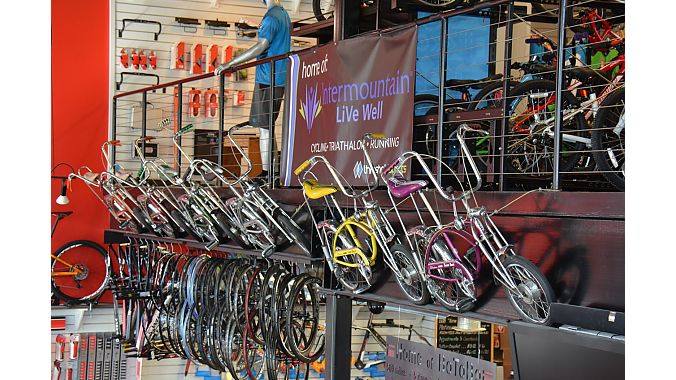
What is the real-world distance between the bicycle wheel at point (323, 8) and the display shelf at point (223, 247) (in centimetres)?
257

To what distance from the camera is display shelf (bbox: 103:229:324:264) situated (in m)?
6.88

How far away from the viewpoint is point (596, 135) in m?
5.06

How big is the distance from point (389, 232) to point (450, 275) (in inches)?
24.7

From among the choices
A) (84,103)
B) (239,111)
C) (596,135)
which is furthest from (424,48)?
(84,103)

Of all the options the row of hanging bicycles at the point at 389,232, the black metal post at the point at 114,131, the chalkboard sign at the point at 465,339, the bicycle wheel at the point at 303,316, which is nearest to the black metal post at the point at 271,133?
the row of hanging bicycles at the point at 389,232

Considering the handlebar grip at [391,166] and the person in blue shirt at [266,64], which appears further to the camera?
the person in blue shirt at [266,64]

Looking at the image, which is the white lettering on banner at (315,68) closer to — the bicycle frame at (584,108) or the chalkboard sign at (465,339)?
the bicycle frame at (584,108)

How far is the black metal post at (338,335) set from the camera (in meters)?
6.44

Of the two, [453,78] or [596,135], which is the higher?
[453,78]

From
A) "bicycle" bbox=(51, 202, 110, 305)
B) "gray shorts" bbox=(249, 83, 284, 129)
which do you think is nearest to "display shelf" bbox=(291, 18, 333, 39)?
"gray shorts" bbox=(249, 83, 284, 129)

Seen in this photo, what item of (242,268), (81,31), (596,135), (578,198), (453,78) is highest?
(81,31)
